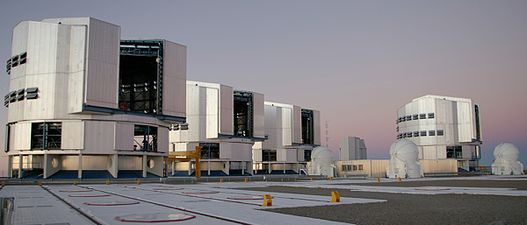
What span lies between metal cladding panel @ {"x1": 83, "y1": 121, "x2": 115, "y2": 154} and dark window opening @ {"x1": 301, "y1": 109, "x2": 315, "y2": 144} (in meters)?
72.0

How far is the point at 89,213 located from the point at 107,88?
51923 mm

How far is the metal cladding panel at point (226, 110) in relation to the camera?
94.4 meters

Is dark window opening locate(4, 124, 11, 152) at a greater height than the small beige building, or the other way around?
dark window opening locate(4, 124, 11, 152)

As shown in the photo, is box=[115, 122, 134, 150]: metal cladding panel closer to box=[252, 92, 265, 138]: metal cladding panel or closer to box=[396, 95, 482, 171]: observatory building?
box=[252, 92, 265, 138]: metal cladding panel

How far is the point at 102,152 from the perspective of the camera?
66.2 metres

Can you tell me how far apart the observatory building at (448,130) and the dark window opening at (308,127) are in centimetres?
2943

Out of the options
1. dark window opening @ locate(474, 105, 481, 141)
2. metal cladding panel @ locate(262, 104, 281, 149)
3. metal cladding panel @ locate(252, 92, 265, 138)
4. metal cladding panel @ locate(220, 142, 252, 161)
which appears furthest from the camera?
metal cladding panel @ locate(262, 104, 281, 149)

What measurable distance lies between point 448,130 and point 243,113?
5138 centimetres

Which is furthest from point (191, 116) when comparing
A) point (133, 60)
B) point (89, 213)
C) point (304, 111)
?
point (89, 213)

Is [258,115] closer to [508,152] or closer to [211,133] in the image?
[211,133]

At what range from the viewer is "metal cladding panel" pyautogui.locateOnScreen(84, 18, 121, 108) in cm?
6488

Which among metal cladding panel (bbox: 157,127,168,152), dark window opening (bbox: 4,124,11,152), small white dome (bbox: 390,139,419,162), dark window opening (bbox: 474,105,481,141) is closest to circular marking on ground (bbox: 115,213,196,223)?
metal cladding panel (bbox: 157,127,168,152)

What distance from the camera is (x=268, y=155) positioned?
12238cm

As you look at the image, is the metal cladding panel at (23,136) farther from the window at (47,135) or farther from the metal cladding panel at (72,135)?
the metal cladding panel at (72,135)
